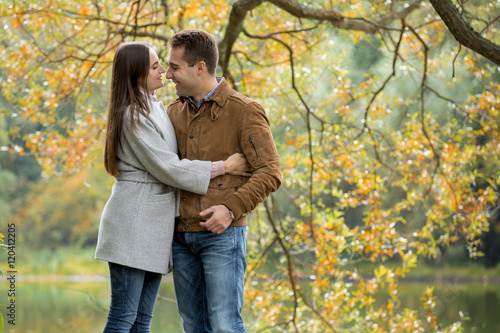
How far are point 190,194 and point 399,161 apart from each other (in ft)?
11.8

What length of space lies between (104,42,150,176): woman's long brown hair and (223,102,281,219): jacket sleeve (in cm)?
35

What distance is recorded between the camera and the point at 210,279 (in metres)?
2.05

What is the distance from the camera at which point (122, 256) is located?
6.71 ft

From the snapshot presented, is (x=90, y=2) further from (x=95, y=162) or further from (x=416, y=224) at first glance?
(x=416, y=224)

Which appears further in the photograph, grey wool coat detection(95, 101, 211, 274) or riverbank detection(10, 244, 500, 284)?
riverbank detection(10, 244, 500, 284)

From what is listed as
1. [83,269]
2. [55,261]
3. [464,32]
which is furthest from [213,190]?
[55,261]

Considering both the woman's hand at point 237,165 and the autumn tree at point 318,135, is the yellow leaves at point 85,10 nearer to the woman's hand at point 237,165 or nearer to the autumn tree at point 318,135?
the autumn tree at point 318,135

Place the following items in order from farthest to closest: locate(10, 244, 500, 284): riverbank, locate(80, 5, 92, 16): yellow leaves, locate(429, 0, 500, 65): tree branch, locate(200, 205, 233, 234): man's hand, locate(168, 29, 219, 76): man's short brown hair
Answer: locate(10, 244, 500, 284): riverbank < locate(80, 5, 92, 16): yellow leaves < locate(429, 0, 500, 65): tree branch < locate(168, 29, 219, 76): man's short brown hair < locate(200, 205, 233, 234): man's hand

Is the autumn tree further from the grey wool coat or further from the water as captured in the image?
the water

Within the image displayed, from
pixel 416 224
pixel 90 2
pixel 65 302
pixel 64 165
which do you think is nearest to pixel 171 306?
pixel 65 302

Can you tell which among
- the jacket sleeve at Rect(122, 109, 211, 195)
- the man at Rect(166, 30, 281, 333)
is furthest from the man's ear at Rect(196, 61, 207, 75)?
the jacket sleeve at Rect(122, 109, 211, 195)

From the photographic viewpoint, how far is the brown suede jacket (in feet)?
6.78

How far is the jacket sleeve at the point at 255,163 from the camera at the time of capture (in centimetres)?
204

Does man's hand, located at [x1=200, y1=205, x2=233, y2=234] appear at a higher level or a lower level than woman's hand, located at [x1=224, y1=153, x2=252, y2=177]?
lower
